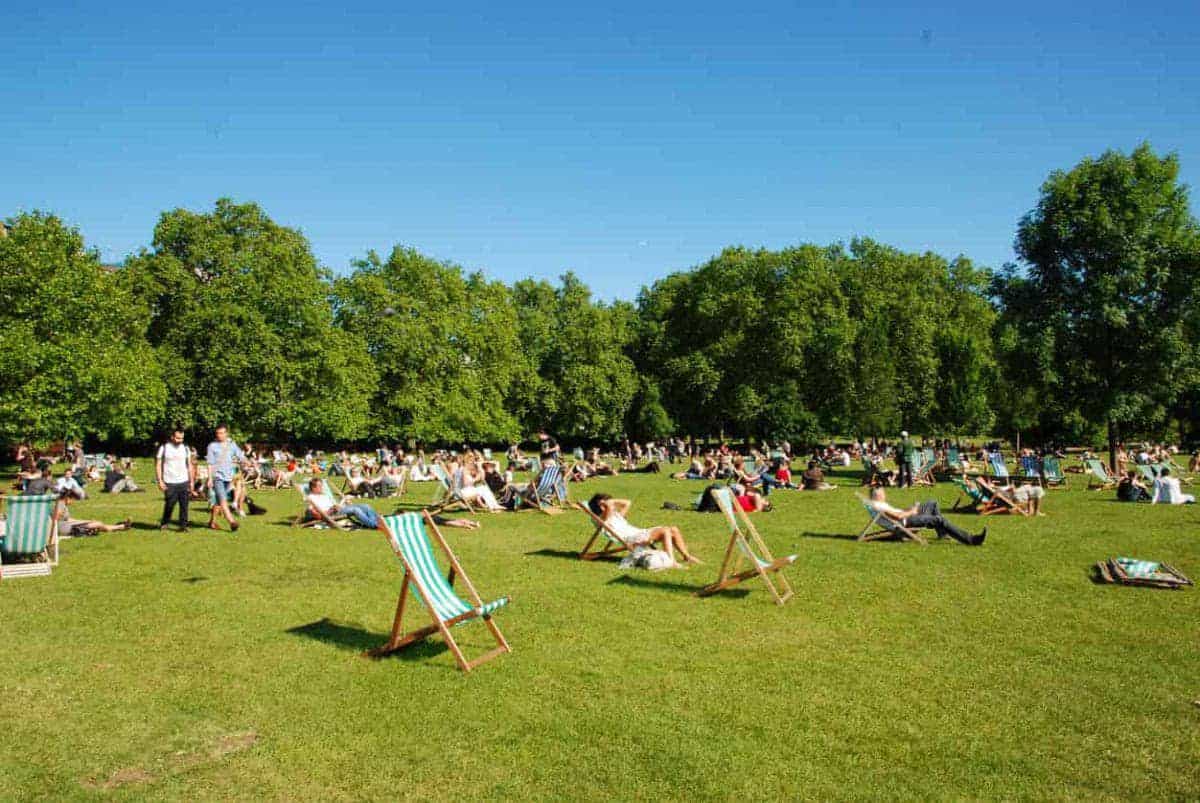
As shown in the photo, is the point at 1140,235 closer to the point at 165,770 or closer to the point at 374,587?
the point at 374,587

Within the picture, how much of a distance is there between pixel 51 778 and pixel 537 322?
187 ft

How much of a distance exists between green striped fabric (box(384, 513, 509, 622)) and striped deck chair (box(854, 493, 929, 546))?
322 inches

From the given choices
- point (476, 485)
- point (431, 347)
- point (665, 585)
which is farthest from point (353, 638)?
point (431, 347)

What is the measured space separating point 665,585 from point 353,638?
379 centimetres

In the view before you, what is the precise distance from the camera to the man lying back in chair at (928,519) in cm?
1283

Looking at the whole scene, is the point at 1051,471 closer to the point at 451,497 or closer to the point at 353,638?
the point at 451,497

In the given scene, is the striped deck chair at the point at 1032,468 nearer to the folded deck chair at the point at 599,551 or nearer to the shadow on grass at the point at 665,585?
the folded deck chair at the point at 599,551

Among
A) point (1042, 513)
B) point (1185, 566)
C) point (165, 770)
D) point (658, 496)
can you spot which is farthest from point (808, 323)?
point (165, 770)

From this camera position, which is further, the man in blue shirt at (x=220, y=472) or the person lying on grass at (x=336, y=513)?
the person lying on grass at (x=336, y=513)

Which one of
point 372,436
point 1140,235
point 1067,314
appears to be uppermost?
point 1140,235

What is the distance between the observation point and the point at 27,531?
10320 mm

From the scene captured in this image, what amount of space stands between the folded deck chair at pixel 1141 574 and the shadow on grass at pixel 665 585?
4.33 metres

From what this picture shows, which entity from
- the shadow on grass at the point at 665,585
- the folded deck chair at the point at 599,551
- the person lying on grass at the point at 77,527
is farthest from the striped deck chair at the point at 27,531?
the shadow on grass at the point at 665,585

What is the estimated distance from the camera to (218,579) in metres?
10.2
